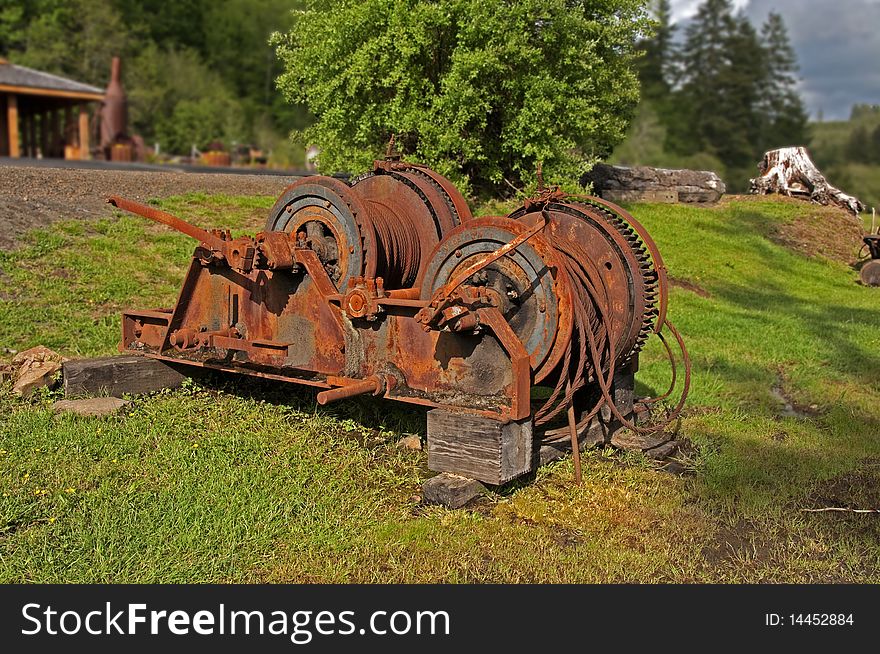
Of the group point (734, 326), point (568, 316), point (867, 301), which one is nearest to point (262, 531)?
point (568, 316)

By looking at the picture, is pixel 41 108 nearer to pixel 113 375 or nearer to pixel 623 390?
pixel 113 375

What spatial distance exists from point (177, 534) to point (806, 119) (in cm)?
6746

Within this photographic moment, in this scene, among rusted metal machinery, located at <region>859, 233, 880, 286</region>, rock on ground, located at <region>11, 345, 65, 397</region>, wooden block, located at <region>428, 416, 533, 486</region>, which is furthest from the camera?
rusted metal machinery, located at <region>859, 233, 880, 286</region>

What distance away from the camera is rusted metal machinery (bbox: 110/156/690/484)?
14.2 ft

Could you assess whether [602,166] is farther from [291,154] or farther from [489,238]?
[291,154]

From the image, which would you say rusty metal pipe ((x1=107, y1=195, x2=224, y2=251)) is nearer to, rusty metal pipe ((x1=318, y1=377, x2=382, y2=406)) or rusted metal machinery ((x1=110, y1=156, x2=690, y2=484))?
rusted metal machinery ((x1=110, y1=156, x2=690, y2=484))

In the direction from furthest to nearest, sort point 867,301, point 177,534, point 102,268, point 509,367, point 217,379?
point 867,301 < point 102,268 < point 217,379 < point 509,367 < point 177,534

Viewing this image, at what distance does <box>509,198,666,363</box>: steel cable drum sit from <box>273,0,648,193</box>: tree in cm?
733

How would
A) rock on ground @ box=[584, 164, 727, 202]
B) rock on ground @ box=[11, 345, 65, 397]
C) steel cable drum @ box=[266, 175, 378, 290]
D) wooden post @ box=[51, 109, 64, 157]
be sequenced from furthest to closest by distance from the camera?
wooden post @ box=[51, 109, 64, 157], rock on ground @ box=[584, 164, 727, 202], rock on ground @ box=[11, 345, 65, 397], steel cable drum @ box=[266, 175, 378, 290]

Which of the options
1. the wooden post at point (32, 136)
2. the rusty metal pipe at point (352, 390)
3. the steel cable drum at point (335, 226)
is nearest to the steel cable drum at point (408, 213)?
the steel cable drum at point (335, 226)

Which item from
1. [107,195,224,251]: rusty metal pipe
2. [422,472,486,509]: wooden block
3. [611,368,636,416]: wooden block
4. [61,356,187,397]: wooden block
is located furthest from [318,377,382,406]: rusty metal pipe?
[61,356,187,397]: wooden block

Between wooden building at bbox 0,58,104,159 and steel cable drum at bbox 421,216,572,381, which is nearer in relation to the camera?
steel cable drum at bbox 421,216,572,381

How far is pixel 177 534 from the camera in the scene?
3.80m

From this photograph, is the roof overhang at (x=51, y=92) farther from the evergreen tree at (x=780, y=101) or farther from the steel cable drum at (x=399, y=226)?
the evergreen tree at (x=780, y=101)
